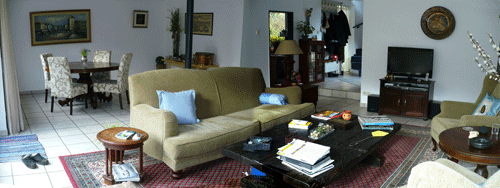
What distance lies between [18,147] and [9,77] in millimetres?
956

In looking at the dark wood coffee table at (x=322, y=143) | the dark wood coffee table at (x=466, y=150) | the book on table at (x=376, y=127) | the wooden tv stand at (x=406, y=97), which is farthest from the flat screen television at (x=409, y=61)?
the dark wood coffee table at (x=466, y=150)

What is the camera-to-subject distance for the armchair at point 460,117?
12.8ft

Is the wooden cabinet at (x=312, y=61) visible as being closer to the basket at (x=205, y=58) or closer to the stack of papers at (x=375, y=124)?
the basket at (x=205, y=58)

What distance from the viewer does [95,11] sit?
8.62 metres

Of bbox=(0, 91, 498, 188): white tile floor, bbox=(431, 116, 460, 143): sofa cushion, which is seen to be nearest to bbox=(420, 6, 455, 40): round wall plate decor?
bbox=(0, 91, 498, 188): white tile floor

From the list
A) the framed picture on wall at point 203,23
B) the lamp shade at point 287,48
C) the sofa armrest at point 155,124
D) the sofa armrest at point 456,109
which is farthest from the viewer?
the framed picture on wall at point 203,23

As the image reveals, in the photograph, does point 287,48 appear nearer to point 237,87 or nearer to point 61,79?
point 237,87

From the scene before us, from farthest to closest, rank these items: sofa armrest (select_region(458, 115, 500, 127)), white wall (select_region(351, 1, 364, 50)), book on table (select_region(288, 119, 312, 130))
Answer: white wall (select_region(351, 1, 364, 50)) → book on table (select_region(288, 119, 312, 130)) → sofa armrest (select_region(458, 115, 500, 127))

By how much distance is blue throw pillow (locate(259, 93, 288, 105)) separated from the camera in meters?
5.10

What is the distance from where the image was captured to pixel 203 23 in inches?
322

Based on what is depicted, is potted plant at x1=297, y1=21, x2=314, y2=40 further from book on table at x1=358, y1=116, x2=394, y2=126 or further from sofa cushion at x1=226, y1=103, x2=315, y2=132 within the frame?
book on table at x1=358, y1=116, x2=394, y2=126

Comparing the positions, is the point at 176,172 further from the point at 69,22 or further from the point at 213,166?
the point at 69,22

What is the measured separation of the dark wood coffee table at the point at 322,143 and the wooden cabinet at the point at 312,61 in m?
4.86

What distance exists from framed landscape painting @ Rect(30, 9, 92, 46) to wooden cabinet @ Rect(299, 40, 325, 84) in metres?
4.51
